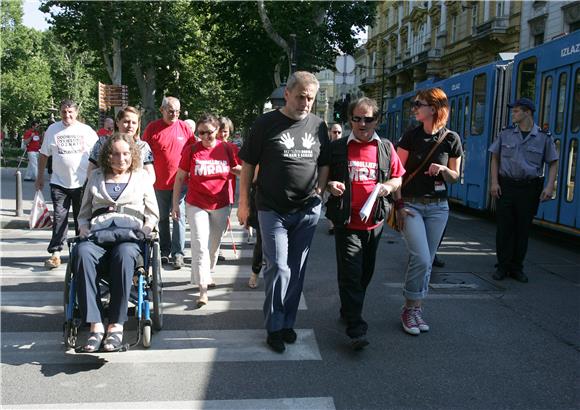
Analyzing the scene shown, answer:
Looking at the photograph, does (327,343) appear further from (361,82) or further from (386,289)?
(361,82)

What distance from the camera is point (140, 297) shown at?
4.31 metres

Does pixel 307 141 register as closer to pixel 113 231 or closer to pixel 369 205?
pixel 369 205

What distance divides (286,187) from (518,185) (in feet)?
11.4

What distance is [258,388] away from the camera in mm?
3721

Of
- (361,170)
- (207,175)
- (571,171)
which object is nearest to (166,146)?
(207,175)

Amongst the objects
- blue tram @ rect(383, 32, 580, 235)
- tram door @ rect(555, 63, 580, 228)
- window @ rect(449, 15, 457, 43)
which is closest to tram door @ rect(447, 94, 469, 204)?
blue tram @ rect(383, 32, 580, 235)

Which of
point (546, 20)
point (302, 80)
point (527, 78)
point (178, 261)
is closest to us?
point (302, 80)

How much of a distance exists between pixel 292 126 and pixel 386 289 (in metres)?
2.58

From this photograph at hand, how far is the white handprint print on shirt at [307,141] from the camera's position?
4336 mm

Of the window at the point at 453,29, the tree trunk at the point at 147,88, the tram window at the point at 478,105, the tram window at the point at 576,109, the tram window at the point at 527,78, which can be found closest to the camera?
the tram window at the point at 576,109

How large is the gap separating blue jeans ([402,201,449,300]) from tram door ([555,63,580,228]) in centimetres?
444

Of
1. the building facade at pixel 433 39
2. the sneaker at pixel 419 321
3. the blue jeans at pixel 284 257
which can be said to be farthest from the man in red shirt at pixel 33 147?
the building facade at pixel 433 39

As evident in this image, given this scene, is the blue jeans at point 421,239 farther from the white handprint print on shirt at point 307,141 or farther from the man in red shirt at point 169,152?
the man in red shirt at point 169,152

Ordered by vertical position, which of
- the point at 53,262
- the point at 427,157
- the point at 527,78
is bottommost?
the point at 53,262
